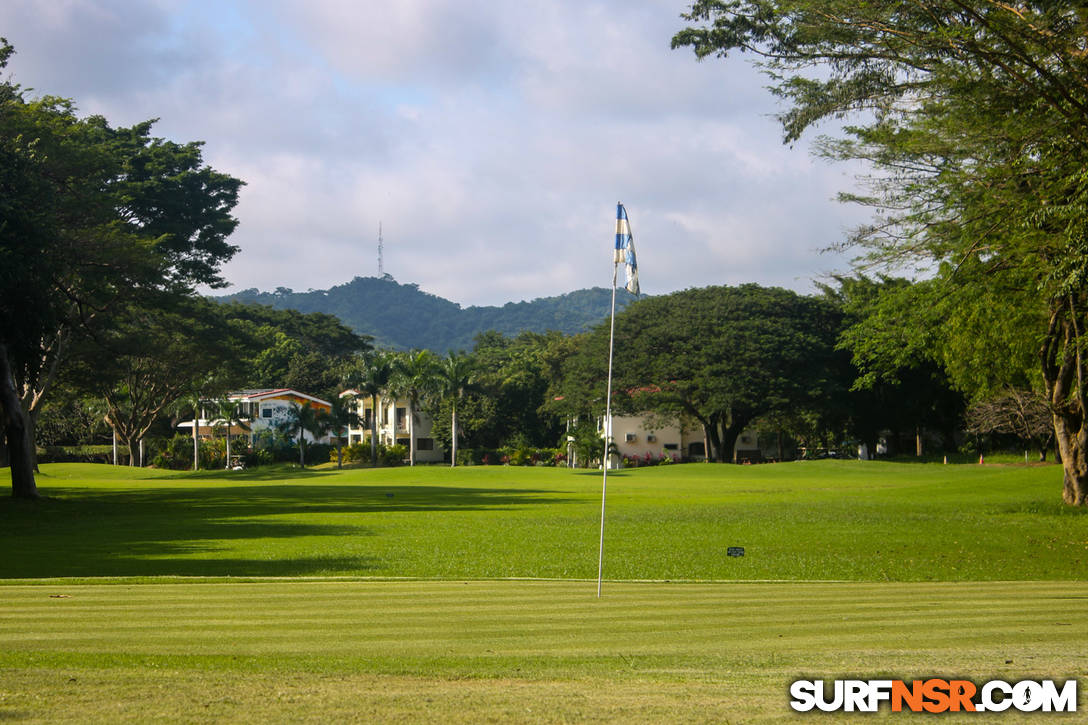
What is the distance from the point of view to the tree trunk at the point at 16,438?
3622 centimetres

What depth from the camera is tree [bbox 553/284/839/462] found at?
71.8 m

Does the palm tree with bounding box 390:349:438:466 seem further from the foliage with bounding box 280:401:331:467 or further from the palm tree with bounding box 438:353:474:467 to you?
the foliage with bounding box 280:401:331:467

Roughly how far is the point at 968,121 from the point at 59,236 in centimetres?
2884

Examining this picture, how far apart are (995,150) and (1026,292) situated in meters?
7.15

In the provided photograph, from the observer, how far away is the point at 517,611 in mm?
11867

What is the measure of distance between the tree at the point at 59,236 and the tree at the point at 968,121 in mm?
20838

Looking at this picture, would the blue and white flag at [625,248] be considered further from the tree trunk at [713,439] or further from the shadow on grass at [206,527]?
the tree trunk at [713,439]

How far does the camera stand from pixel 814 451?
93.1 m

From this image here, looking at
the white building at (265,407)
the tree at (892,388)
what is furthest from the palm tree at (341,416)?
the tree at (892,388)

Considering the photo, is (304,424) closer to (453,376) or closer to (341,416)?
(341,416)

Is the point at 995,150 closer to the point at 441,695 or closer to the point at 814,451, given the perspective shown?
the point at 441,695

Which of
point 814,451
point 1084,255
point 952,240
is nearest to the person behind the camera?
point 1084,255

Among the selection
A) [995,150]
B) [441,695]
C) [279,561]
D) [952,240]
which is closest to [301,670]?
[441,695]

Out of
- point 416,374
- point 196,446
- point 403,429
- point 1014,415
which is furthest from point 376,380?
point 1014,415
